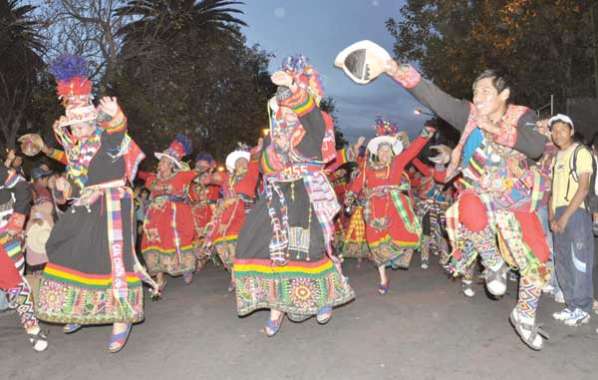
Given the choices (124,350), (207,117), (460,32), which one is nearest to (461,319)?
(124,350)

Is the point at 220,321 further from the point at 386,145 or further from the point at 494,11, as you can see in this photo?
the point at 494,11

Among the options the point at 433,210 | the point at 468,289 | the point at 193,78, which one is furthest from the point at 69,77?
the point at 193,78

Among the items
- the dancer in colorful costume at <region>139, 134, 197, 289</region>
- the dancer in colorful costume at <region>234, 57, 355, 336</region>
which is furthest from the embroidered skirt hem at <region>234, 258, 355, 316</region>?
the dancer in colorful costume at <region>139, 134, 197, 289</region>

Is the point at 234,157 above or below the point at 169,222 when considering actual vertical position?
above

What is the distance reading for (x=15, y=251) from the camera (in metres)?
5.44

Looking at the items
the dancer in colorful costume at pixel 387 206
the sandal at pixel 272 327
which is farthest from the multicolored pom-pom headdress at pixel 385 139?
the sandal at pixel 272 327

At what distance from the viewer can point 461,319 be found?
5.56 metres

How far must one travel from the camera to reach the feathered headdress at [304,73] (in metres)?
4.79

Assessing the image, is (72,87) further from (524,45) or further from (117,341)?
(524,45)

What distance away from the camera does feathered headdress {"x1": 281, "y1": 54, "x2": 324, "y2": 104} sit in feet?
15.7

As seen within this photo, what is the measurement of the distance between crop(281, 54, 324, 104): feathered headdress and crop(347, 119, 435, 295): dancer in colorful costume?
7.92 ft

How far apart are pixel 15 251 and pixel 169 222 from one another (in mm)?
2588

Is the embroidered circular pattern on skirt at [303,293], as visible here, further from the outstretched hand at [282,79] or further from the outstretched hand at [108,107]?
the outstretched hand at [108,107]

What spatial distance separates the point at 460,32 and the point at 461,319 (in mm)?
13698
